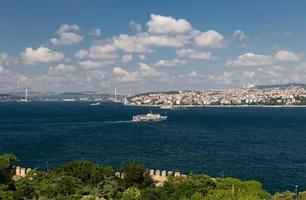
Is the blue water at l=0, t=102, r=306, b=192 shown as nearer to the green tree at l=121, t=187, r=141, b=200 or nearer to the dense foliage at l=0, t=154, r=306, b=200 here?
the dense foliage at l=0, t=154, r=306, b=200

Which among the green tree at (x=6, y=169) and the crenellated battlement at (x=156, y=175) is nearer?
the green tree at (x=6, y=169)

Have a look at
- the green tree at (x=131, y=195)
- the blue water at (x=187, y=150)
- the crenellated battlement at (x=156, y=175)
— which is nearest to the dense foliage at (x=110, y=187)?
A: the green tree at (x=131, y=195)

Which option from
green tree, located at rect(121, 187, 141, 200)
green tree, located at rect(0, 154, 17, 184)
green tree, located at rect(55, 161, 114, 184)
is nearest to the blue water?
green tree, located at rect(55, 161, 114, 184)

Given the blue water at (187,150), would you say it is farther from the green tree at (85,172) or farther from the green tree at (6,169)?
the green tree at (6,169)

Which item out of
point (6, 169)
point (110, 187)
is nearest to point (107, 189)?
point (110, 187)

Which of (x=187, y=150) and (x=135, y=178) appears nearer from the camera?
(x=135, y=178)

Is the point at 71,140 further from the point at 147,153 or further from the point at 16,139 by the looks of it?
the point at 147,153

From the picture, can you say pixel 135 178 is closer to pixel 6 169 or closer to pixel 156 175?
pixel 156 175

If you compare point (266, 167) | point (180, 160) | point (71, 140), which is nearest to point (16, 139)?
point (71, 140)
